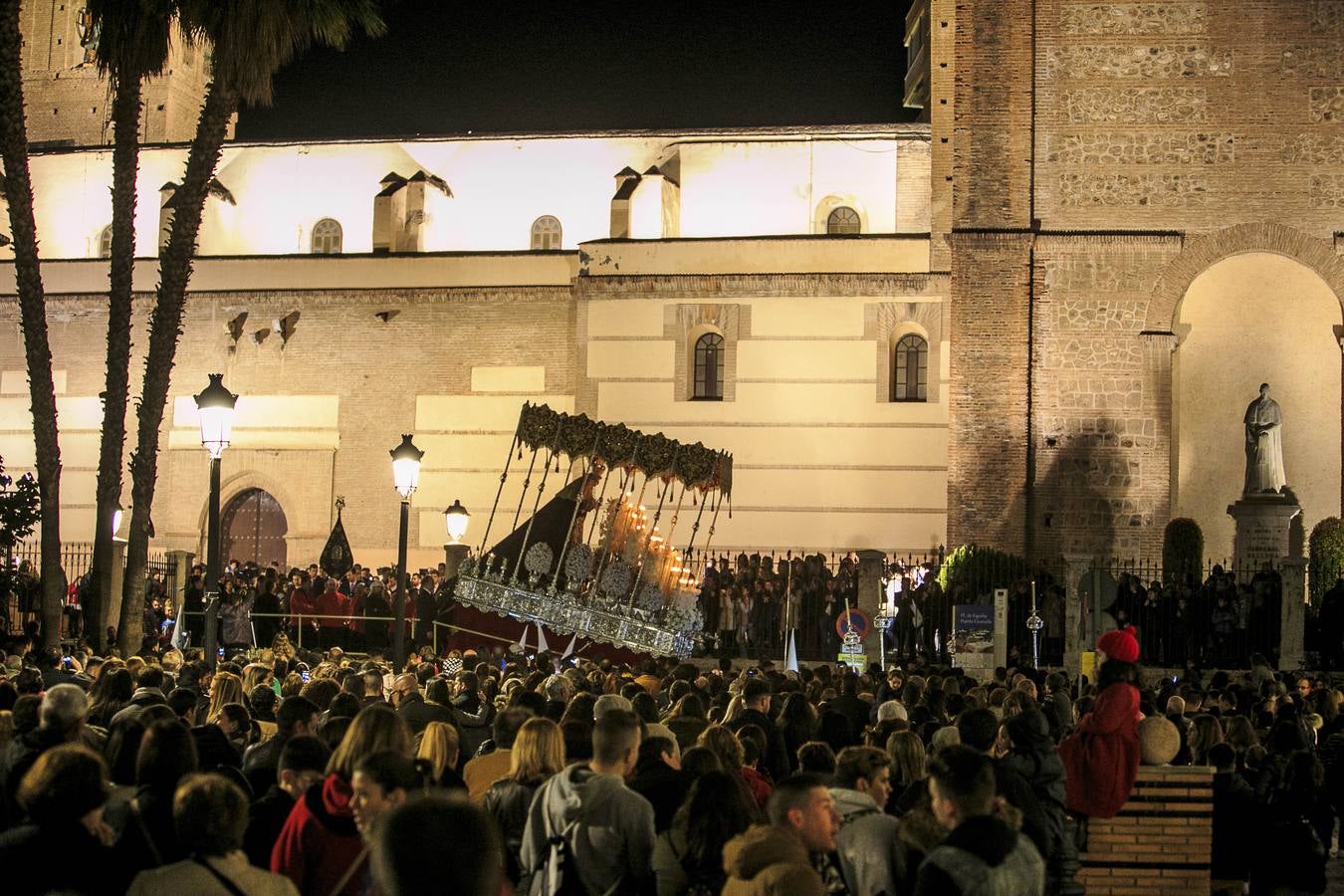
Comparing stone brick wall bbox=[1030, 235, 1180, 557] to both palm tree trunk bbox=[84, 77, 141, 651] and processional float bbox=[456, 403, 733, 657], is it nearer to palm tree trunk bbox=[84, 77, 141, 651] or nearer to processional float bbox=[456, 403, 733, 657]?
processional float bbox=[456, 403, 733, 657]

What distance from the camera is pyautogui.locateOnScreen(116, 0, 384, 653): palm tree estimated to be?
22.0 m

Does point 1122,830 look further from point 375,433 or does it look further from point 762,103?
point 762,103

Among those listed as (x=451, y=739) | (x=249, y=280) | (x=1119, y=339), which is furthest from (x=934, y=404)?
(x=451, y=739)

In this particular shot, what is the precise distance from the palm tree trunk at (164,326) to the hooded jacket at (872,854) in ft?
54.3

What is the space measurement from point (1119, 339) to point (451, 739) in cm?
2419

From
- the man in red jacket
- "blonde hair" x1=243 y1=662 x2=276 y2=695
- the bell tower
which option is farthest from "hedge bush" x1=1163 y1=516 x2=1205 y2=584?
the bell tower

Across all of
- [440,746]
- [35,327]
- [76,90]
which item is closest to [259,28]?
[35,327]

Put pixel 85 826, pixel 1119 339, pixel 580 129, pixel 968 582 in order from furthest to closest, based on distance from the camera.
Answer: pixel 580 129 → pixel 1119 339 → pixel 968 582 → pixel 85 826

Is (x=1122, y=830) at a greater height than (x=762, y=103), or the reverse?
(x=762, y=103)

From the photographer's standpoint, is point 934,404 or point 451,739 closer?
point 451,739

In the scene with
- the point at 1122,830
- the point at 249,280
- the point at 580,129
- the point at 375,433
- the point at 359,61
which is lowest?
the point at 1122,830

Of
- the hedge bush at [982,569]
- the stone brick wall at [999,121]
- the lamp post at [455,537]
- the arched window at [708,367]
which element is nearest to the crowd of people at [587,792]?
the lamp post at [455,537]

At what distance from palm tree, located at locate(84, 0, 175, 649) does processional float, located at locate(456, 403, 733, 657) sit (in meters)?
4.54

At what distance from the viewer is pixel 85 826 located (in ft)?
20.7
